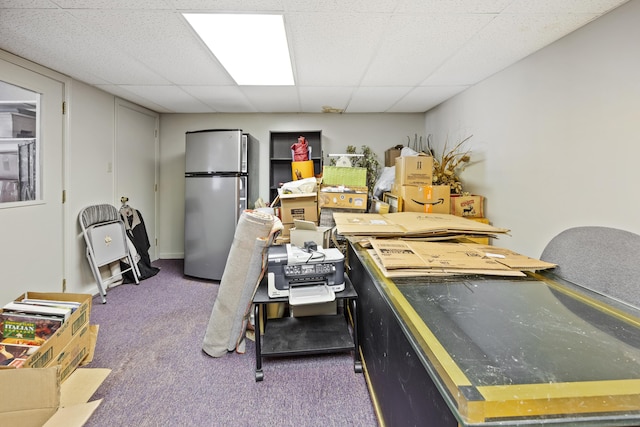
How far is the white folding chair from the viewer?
2.93 meters

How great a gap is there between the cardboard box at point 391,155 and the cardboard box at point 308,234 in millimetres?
1989

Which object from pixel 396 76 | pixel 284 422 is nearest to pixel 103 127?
pixel 396 76

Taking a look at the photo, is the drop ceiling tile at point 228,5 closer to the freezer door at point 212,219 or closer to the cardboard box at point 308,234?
the cardboard box at point 308,234

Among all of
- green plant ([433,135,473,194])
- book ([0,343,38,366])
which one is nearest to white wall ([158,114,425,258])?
Answer: green plant ([433,135,473,194])

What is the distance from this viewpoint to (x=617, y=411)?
61 cm

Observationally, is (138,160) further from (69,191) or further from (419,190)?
(419,190)

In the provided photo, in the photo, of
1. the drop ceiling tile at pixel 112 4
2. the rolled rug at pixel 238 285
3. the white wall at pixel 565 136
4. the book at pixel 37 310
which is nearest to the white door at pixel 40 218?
the book at pixel 37 310

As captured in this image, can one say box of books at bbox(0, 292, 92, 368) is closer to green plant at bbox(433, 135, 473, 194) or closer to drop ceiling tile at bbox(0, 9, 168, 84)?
drop ceiling tile at bbox(0, 9, 168, 84)

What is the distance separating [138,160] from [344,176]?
9.52ft

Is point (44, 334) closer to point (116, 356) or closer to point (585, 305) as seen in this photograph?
point (116, 356)

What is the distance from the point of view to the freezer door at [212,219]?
3514 mm

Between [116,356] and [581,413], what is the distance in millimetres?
2600

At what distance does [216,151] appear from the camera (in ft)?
11.5

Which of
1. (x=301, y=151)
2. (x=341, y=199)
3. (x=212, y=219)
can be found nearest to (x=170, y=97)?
(x=212, y=219)
